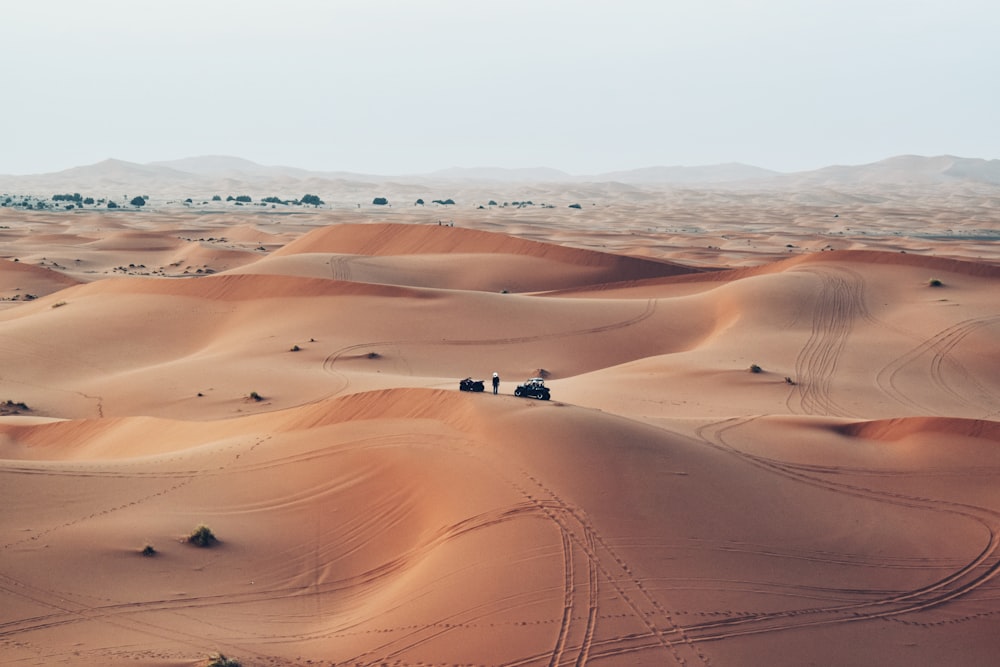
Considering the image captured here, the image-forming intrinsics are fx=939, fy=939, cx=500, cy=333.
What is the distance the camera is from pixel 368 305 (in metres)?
35.2

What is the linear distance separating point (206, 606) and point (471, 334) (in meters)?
21.9

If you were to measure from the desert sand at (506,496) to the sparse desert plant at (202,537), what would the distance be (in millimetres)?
100

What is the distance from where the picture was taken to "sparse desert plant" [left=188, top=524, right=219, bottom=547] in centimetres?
1277

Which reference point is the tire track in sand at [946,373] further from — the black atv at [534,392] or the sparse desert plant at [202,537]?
the sparse desert plant at [202,537]

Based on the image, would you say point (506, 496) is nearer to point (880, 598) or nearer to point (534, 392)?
point (534, 392)

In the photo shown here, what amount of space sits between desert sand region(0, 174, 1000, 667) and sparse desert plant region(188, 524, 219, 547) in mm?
100

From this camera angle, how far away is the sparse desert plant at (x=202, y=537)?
12.8m

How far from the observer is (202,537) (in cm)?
1281

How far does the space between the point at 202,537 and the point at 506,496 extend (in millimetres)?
4226

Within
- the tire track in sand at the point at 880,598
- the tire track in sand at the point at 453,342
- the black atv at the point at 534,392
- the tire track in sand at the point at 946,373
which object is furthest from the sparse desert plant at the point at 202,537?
the tire track in sand at the point at 946,373

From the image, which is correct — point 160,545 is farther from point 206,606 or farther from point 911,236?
point 911,236

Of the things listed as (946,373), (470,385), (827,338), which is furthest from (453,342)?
(946,373)

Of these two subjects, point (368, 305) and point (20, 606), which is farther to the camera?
point (368, 305)

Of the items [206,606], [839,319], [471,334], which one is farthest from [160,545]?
[839,319]
